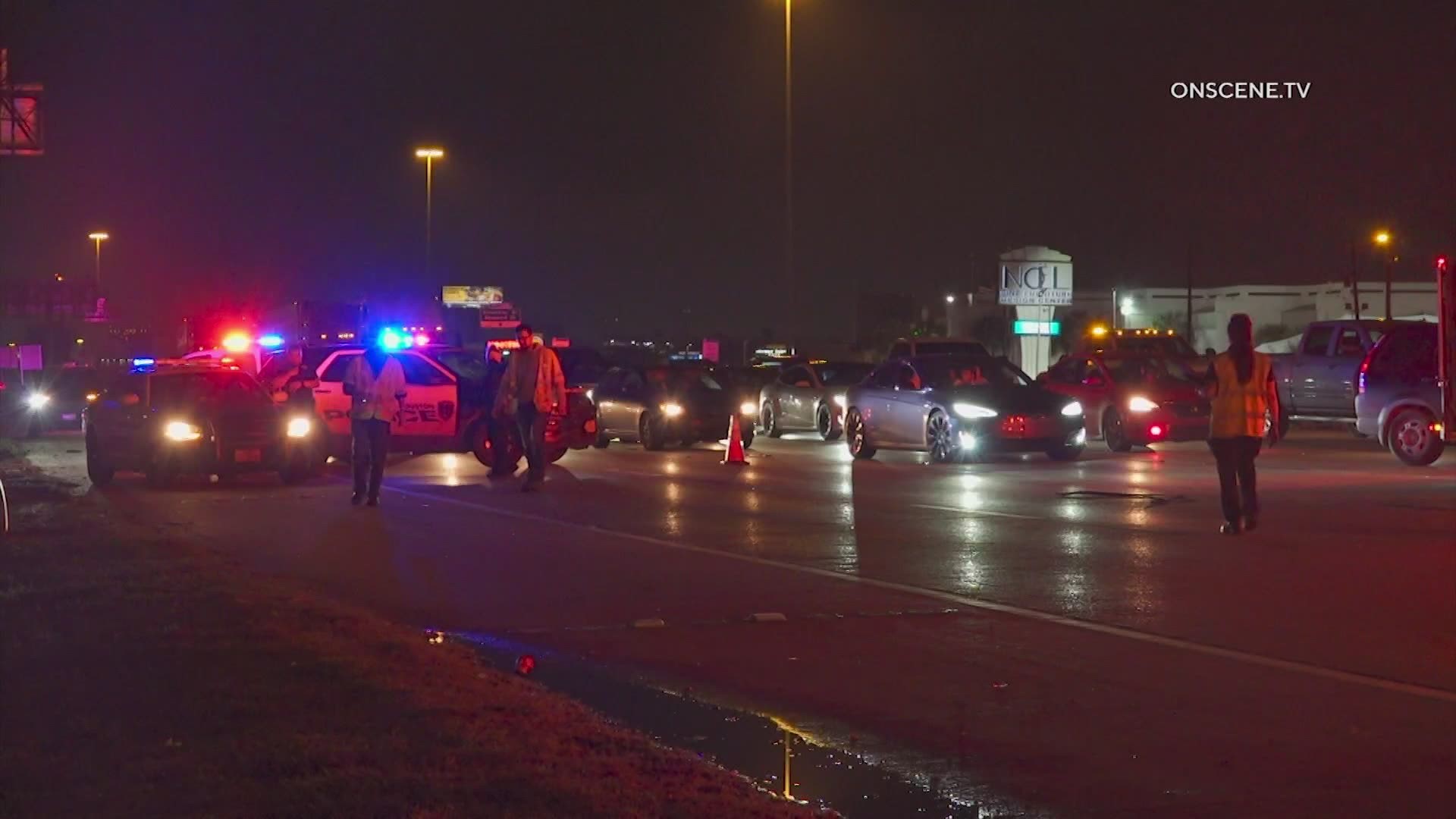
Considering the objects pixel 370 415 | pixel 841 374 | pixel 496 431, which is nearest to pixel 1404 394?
pixel 496 431

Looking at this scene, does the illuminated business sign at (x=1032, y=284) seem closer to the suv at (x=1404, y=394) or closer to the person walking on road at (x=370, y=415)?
the suv at (x=1404, y=394)

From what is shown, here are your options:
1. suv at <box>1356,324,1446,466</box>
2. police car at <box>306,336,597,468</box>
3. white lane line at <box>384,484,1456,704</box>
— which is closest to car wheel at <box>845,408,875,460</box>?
police car at <box>306,336,597,468</box>

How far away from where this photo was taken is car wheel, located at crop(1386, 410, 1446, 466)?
22.2 meters

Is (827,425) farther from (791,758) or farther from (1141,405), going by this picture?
(791,758)

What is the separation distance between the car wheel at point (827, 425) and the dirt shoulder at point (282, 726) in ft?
71.3

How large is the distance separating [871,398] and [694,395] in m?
4.14

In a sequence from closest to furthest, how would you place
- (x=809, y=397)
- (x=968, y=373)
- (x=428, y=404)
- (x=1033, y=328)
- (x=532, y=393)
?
(x=532, y=393) → (x=428, y=404) → (x=968, y=373) → (x=809, y=397) → (x=1033, y=328)

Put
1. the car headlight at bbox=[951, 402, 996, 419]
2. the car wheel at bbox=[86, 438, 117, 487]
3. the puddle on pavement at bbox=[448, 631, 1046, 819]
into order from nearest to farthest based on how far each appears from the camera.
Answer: the puddle on pavement at bbox=[448, 631, 1046, 819], the car wheel at bbox=[86, 438, 117, 487], the car headlight at bbox=[951, 402, 996, 419]

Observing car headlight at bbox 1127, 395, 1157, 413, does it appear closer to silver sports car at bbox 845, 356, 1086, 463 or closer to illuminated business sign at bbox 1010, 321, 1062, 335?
silver sports car at bbox 845, 356, 1086, 463

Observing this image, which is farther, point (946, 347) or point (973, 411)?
point (946, 347)

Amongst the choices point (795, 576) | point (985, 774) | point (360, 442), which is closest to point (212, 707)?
point (985, 774)

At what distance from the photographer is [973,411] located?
78.0 feet

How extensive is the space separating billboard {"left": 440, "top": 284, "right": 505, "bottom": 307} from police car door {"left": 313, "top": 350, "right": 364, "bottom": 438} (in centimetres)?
5616

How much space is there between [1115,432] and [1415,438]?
5269 millimetres
